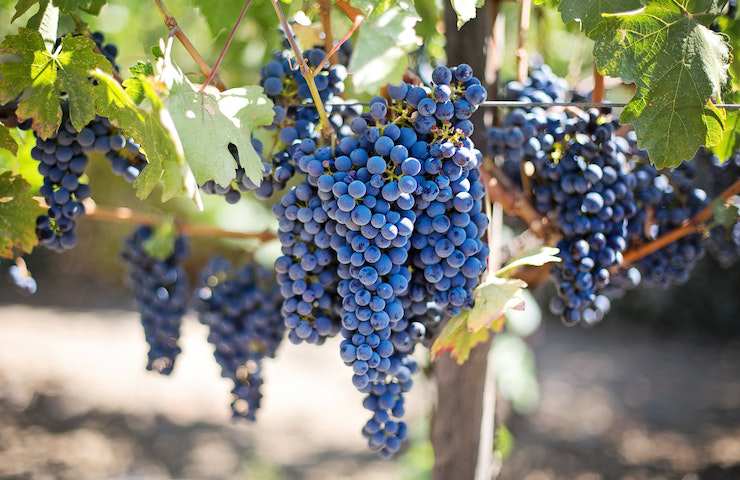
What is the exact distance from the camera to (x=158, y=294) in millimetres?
1749

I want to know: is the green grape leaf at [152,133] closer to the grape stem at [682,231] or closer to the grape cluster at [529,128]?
the grape cluster at [529,128]

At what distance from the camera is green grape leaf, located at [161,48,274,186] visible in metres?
0.99

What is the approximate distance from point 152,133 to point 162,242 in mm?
793

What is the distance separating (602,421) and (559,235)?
331 centimetres

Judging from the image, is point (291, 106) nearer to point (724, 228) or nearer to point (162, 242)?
point (162, 242)

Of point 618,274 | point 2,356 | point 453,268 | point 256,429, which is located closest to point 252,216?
point 256,429

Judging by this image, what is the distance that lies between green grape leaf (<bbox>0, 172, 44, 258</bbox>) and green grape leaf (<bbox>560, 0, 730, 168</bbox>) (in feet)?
3.21

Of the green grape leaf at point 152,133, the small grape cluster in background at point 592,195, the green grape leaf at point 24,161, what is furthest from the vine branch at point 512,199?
the green grape leaf at point 24,161

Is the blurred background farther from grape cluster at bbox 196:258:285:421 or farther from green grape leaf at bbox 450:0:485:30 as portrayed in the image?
green grape leaf at bbox 450:0:485:30

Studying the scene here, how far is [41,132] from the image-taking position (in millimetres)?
1102

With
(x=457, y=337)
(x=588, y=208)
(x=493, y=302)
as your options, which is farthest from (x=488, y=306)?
(x=588, y=208)

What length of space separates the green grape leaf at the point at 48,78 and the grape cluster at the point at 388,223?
34cm

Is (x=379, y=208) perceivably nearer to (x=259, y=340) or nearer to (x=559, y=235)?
(x=559, y=235)

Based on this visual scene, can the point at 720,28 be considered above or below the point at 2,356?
below
